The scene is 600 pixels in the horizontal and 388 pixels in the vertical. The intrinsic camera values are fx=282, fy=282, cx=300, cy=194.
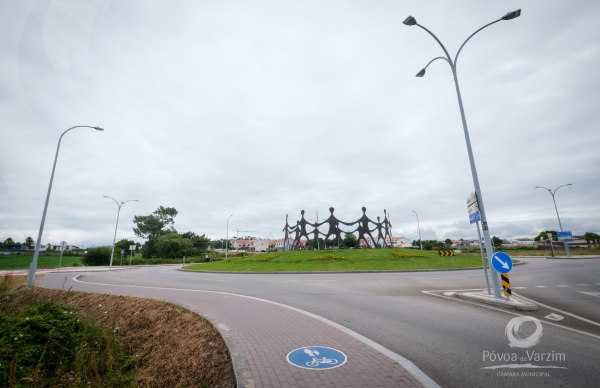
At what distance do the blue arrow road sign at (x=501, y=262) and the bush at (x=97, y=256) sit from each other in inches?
2112

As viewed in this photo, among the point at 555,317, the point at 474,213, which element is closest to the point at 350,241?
the point at 474,213

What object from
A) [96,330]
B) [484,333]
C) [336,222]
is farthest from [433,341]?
[336,222]

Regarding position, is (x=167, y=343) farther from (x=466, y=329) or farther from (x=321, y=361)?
(x=466, y=329)

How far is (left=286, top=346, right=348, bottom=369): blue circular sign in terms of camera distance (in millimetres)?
4160

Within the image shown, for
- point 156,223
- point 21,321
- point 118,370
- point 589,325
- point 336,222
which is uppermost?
point 156,223

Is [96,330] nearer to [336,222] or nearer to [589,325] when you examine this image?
[589,325]

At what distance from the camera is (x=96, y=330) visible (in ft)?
23.4

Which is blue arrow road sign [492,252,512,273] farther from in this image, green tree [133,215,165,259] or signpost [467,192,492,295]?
green tree [133,215,165,259]

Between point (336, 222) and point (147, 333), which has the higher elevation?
point (336, 222)

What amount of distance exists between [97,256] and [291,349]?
174ft

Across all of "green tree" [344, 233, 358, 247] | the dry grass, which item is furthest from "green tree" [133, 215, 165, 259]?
the dry grass

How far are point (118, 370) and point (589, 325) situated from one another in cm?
1034

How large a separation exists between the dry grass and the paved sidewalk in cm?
A: 27

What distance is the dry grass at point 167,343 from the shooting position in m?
4.54
